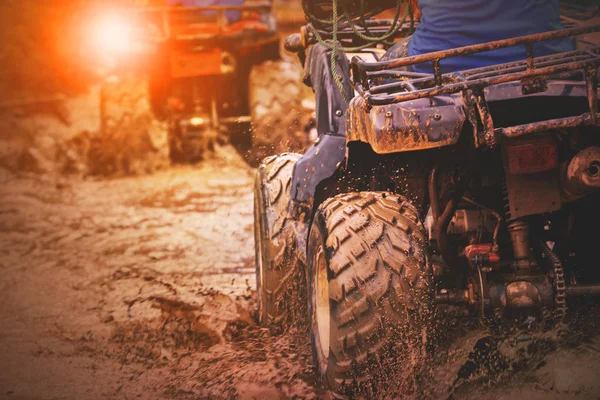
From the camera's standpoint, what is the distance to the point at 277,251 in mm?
4180

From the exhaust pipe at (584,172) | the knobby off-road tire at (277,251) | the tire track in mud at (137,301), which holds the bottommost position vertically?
the tire track in mud at (137,301)

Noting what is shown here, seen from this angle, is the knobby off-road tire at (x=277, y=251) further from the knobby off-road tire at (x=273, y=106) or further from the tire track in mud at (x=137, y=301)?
the knobby off-road tire at (x=273, y=106)

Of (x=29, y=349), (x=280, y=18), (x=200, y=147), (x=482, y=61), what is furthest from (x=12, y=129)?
(x=482, y=61)

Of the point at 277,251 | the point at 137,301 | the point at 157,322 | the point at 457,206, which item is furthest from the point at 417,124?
the point at 137,301

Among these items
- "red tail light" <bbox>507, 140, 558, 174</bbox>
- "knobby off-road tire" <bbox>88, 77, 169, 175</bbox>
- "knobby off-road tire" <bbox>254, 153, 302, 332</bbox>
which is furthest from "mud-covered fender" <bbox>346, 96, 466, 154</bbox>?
"knobby off-road tire" <bbox>88, 77, 169, 175</bbox>

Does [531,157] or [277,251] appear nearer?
[531,157]

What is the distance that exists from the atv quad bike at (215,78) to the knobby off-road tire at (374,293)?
6.46 meters

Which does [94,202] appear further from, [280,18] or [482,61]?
[280,18]

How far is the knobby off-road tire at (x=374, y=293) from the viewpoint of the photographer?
9.26 ft

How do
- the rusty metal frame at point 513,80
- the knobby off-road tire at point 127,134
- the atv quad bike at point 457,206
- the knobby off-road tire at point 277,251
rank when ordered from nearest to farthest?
the rusty metal frame at point 513,80, the atv quad bike at point 457,206, the knobby off-road tire at point 277,251, the knobby off-road tire at point 127,134

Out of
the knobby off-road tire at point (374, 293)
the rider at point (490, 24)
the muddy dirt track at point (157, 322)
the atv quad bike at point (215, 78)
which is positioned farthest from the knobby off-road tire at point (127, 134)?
the knobby off-road tire at point (374, 293)

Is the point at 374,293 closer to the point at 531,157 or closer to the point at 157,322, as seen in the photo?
the point at 531,157

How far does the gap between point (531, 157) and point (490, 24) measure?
0.67 m

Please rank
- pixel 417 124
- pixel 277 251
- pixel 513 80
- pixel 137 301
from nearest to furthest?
pixel 513 80 < pixel 417 124 < pixel 277 251 < pixel 137 301
